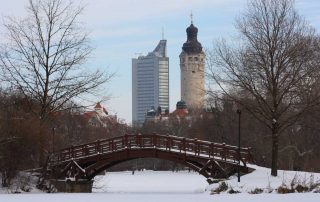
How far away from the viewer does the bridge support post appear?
38.9 meters

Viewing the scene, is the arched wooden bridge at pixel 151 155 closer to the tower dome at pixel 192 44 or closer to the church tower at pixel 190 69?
the tower dome at pixel 192 44

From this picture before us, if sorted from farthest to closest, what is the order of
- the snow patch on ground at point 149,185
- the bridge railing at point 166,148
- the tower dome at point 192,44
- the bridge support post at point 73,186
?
the tower dome at point 192,44, the snow patch on ground at point 149,185, the bridge railing at point 166,148, the bridge support post at point 73,186

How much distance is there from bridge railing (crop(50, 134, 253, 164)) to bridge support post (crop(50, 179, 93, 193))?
5.32 ft

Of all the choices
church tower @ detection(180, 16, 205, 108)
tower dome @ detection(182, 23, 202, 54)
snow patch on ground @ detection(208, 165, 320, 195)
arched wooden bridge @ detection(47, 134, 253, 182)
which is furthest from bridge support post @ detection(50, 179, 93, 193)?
church tower @ detection(180, 16, 205, 108)

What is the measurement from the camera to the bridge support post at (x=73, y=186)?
38928 millimetres

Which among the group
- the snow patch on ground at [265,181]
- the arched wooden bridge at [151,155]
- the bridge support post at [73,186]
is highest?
the arched wooden bridge at [151,155]

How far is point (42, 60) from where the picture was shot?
4019 cm

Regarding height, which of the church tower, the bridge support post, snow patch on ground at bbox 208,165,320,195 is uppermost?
the church tower

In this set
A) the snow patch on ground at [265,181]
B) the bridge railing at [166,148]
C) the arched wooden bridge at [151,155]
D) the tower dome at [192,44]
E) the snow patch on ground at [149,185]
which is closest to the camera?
the snow patch on ground at [265,181]

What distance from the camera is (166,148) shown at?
4188cm

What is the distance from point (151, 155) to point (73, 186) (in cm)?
559

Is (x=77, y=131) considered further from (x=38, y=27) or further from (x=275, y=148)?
(x=275, y=148)

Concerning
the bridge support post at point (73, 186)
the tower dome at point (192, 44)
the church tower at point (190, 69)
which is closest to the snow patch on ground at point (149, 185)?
the bridge support post at point (73, 186)

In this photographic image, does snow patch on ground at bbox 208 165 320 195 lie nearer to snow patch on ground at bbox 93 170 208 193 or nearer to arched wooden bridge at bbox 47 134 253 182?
arched wooden bridge at bbox 47 134 253 182
